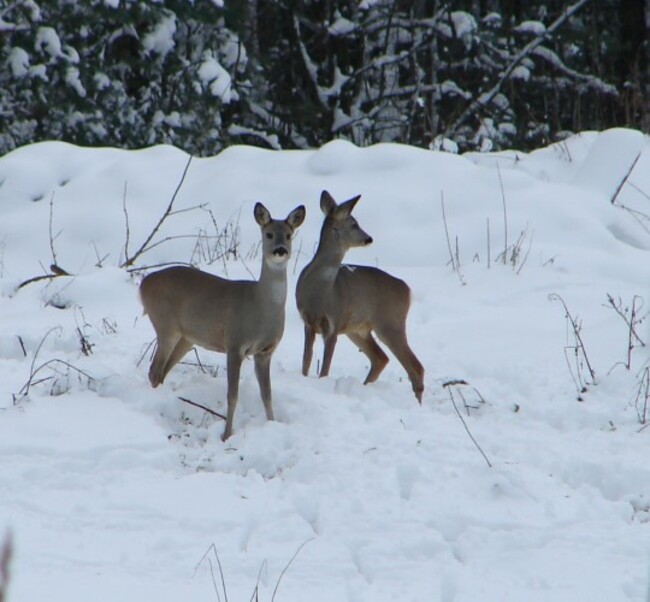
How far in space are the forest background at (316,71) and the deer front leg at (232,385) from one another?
7775mm

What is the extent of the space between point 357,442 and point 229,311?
95 cm

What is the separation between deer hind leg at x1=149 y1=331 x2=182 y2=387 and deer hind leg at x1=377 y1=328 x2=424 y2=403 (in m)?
1.21

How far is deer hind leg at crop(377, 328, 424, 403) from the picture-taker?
661 cm

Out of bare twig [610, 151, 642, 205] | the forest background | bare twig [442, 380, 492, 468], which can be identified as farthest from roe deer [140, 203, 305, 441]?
the forest background

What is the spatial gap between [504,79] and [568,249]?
22.2 feet

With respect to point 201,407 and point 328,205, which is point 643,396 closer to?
point 328,205

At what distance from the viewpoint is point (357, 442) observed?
5488 mm

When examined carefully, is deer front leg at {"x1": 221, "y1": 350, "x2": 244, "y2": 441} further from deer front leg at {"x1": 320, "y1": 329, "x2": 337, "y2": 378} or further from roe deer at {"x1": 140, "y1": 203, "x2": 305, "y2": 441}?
deer front leg at {"x1": 320, "y1": 329, "x2": 337, "y2": 378}

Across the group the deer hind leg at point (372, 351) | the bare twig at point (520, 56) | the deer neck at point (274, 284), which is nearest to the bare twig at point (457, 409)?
the deer hind leg at point (372, 351)

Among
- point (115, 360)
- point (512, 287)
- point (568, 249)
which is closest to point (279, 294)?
point (115, 360)

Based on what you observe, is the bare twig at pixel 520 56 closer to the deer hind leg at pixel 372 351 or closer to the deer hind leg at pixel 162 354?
the deer hind leg at pixel 372 351

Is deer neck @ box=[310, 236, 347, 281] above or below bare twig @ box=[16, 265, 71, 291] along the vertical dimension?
above

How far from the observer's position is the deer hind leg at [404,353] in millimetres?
6609

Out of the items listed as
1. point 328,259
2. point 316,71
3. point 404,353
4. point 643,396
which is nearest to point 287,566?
point 404,353
